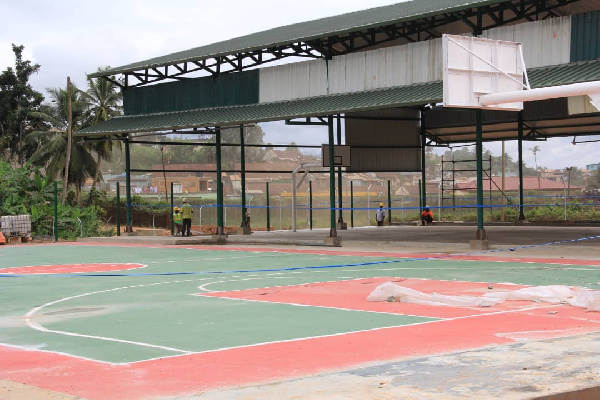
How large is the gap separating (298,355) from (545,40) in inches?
765

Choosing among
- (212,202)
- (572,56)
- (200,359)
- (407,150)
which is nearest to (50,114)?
(212,202)

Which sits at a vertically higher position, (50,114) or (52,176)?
(50,114)

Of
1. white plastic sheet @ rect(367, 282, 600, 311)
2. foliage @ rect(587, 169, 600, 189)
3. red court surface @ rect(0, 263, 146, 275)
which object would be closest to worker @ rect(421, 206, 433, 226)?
red court surface @ rect(0, 263, 146, 275)

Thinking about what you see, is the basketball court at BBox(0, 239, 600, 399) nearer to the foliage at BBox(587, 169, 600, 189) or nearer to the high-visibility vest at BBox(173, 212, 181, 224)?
the high-visibility vest at BBox(173, 212, 181, 224)

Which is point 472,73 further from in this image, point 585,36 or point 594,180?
point 594,180

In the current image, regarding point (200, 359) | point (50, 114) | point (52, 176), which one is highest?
point (50, 114)

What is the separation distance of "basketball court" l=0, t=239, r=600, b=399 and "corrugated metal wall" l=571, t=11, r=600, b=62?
7.01 m

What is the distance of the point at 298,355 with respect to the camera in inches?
377

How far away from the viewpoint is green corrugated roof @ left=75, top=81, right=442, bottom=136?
1086 inches

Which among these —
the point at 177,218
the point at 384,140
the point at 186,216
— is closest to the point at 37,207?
the point at 177,218

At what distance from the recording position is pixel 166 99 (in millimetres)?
40312

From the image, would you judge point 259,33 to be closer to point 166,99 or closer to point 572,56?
point 166,99

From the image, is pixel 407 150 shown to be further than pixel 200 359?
Yes

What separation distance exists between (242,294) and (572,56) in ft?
48.1
